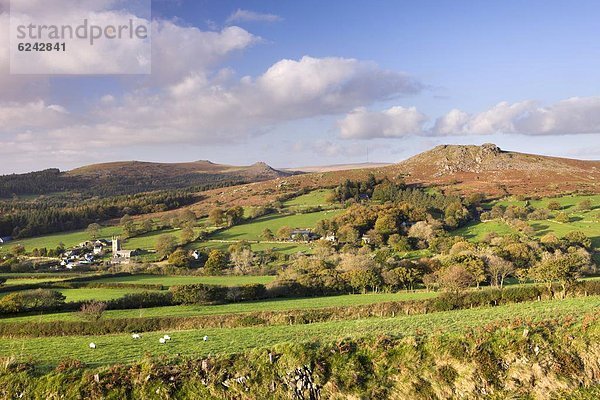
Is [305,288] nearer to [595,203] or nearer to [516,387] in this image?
[516,387]

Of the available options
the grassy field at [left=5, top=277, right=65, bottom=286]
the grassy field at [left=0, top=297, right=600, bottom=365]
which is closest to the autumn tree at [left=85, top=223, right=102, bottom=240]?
the grassy field at [left=5, top=277, right=65, bottom=286]

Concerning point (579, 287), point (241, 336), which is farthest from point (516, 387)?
point (579, 287)

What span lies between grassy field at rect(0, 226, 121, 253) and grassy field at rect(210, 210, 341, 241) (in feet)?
94.7

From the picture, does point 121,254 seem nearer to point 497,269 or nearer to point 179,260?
point 179,260

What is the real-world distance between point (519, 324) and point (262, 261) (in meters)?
51.9

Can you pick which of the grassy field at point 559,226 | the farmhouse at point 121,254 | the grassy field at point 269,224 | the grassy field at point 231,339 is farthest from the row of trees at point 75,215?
the grassy field at point 231,339

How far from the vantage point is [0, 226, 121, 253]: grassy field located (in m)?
90.1

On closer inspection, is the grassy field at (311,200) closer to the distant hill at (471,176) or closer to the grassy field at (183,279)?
the distant hill at (471,176)

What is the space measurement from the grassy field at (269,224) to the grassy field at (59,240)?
28868 millimetres

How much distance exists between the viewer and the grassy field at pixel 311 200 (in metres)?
112

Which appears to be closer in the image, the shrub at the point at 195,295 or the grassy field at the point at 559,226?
the shrub at the point at 195,295

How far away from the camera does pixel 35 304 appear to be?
119ft

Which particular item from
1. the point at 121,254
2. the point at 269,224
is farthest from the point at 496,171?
the point at 121,254

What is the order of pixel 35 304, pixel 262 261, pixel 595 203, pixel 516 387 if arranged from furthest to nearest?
pixel 595 203 → pixel 262 261 → pixel 35 304 → pixel 516 387
